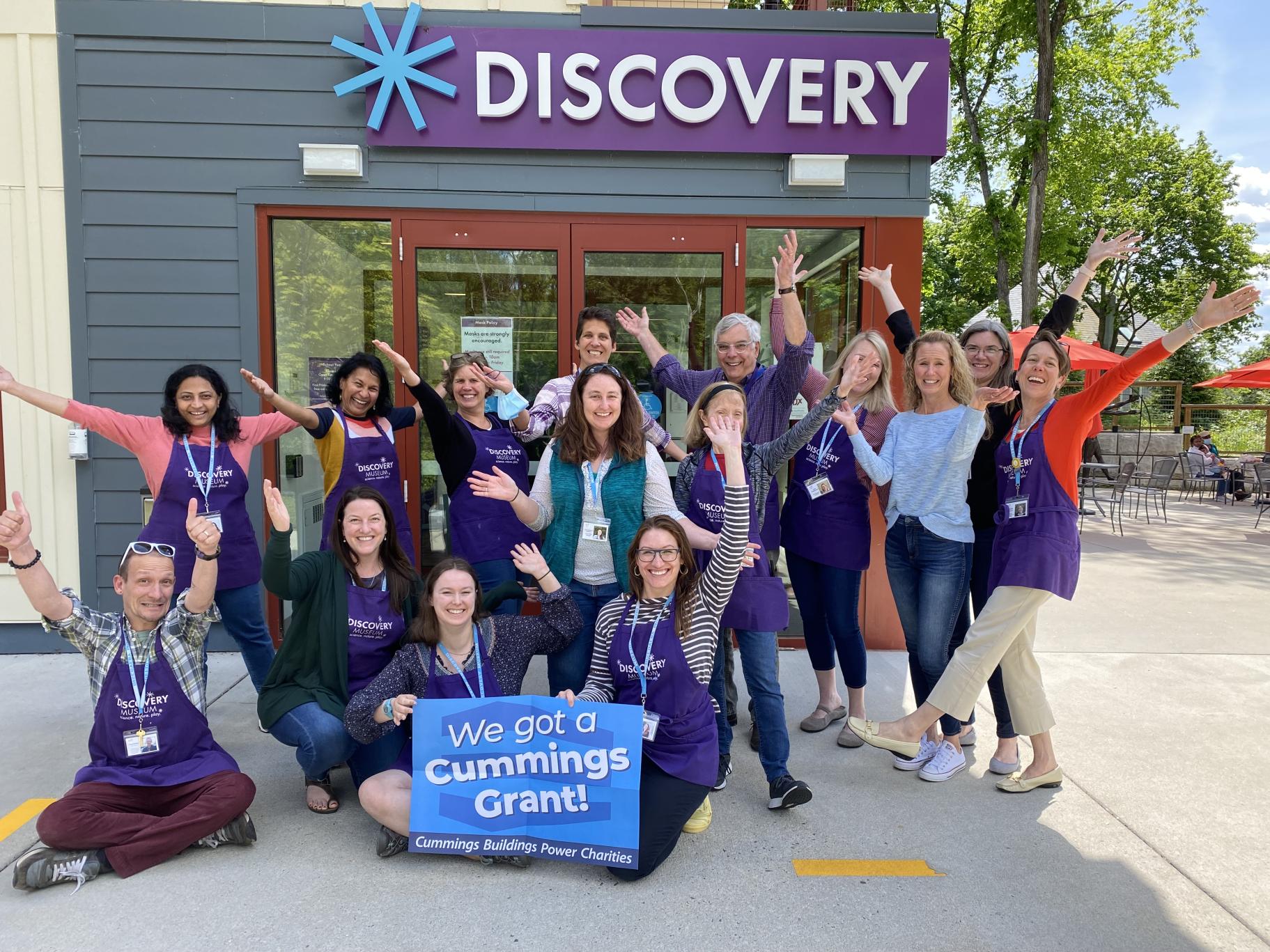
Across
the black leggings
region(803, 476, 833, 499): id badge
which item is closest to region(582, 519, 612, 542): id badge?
the black leggings

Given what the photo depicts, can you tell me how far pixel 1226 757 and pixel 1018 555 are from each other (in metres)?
1.70

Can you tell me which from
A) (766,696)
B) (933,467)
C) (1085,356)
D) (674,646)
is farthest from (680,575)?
(1085,356)

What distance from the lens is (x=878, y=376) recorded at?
3727 mm

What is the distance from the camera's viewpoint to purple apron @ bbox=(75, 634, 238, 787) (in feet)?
9.18

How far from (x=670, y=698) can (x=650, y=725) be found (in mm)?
124

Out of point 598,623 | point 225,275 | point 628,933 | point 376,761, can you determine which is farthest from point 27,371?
point 628,933

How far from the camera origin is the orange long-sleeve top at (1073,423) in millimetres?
3027

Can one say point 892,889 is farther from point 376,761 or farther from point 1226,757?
point 1226,757

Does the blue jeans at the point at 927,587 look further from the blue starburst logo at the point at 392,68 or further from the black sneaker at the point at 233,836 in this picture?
the blue starburst logo at the point at 392,68

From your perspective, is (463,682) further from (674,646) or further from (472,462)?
(472,462)

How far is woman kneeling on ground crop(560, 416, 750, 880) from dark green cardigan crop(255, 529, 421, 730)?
102cm

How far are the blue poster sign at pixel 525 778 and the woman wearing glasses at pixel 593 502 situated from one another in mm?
463

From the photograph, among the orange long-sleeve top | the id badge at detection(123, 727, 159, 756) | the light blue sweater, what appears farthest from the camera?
the light blue sweater

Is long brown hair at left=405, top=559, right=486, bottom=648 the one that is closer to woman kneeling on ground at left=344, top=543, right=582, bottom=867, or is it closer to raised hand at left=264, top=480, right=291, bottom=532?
woman kneeling on ground at left=344, top=543, right=582, bottom=867
